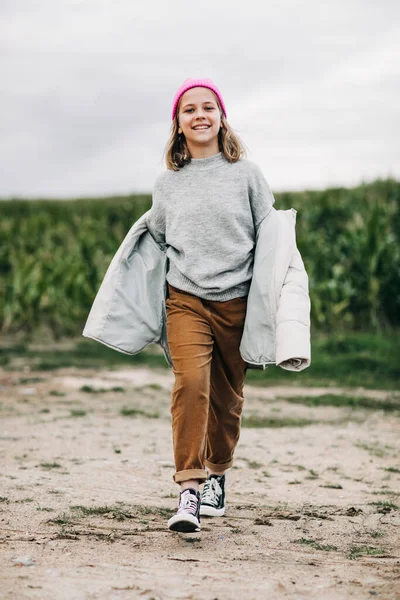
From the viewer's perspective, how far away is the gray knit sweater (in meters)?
3.38

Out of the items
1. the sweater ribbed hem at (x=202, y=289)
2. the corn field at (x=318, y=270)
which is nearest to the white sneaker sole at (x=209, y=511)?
the sweater ribbed hem at (x=202, y=289)

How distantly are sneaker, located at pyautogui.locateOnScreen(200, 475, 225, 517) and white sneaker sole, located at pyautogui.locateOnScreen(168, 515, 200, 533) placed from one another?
0.46 meters

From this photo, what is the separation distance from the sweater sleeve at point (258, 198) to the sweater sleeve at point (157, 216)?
383mm

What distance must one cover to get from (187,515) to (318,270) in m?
8.81

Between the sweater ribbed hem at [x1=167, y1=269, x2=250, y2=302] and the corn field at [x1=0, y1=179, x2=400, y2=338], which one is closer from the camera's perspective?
the sweater ribbed hem at [x1=167, y1=269, x2=250, y2=302]

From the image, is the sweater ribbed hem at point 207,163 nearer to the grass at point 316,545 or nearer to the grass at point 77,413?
the grass at point 316,545

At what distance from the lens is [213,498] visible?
3676 mm

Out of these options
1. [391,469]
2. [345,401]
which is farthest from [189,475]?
[345,401]

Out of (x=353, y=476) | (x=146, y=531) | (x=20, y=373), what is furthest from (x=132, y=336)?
(x=20, y=373)

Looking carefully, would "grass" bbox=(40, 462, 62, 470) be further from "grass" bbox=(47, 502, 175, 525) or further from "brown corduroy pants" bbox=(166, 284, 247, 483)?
"brown corduroy pants" bbox=(166, 284, 247, 483)

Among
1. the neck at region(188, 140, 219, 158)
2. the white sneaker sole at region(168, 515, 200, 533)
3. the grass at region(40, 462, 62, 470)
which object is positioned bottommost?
the grass at region(40, 462, 62, 470)

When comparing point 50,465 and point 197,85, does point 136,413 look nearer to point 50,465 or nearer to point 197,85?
point 50,465

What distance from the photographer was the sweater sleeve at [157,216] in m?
3.53

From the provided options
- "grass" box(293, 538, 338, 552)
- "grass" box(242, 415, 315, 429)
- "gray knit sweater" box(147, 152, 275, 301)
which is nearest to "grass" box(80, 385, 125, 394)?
"grass" box(242, 415, 315, 429)
